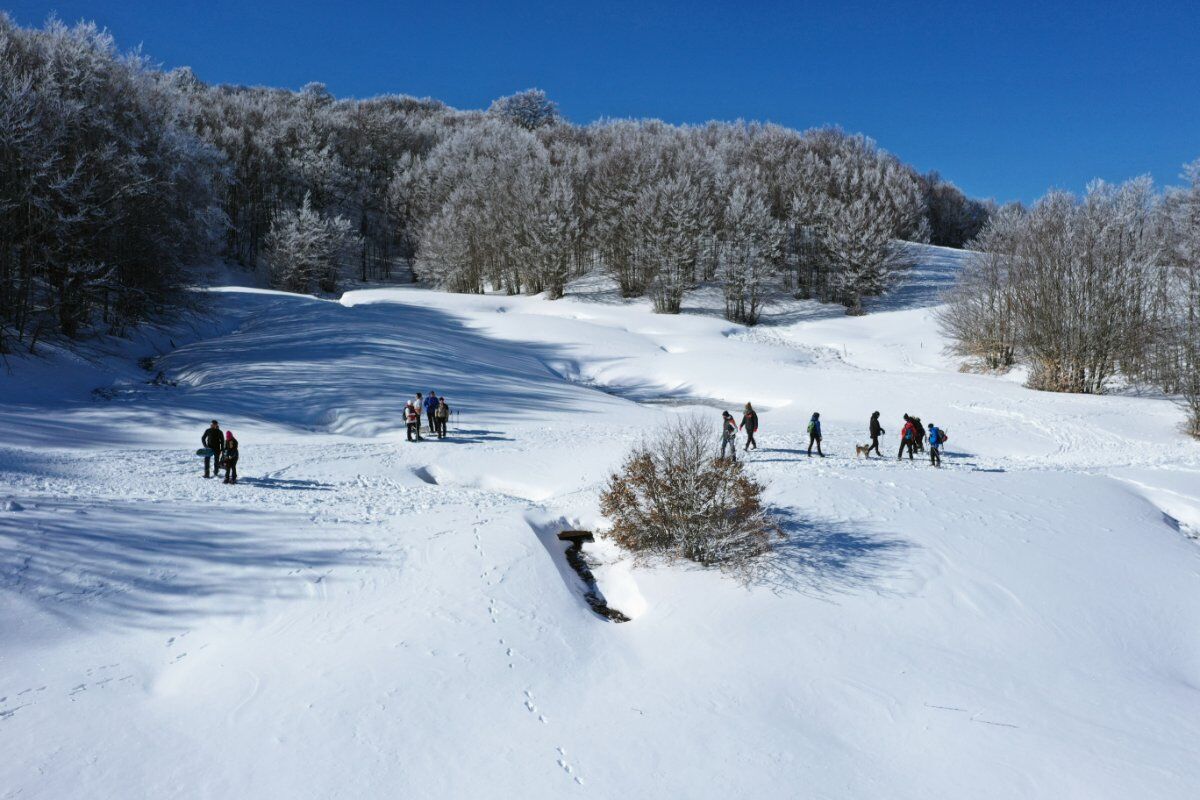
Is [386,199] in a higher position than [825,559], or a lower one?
higher

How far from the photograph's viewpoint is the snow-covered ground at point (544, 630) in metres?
5.73

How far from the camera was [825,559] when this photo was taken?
10.1m

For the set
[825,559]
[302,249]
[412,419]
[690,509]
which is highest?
[302,249]

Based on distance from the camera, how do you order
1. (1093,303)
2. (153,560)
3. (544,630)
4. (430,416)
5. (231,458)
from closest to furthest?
(544,630) → (153,560) → (231,458) → (430,416) → (1093,303)

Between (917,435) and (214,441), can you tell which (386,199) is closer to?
(214,441)

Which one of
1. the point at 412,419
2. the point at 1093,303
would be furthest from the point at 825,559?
the point at 1093,303

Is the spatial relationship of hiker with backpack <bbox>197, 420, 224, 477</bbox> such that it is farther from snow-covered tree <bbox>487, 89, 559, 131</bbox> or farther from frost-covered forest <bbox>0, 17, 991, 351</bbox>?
snow-covered tree <bbox>487, 89, 559, 131</bbox>

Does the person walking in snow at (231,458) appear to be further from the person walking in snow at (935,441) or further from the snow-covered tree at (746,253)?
the snow-covered tree at (746,253)

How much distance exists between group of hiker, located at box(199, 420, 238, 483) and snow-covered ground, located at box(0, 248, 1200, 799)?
41cm

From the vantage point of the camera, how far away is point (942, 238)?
265 feet

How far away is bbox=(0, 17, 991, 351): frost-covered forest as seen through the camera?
22.4 metres

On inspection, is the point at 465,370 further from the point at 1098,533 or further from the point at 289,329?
the point at 1098,533

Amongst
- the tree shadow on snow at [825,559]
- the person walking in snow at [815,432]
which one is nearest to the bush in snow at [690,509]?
the tree shadow on snow at [825,559]

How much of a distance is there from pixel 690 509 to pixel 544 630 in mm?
3376
